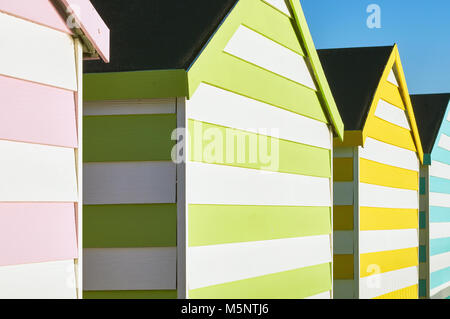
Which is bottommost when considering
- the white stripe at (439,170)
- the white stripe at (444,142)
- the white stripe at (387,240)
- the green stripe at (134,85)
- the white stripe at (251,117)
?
the white stripe at (387,240)

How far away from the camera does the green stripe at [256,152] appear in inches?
152

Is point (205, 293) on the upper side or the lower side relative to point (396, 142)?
lower

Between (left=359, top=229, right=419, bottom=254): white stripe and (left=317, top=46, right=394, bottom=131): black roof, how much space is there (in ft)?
3.81

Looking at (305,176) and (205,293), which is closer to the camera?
(205,293)

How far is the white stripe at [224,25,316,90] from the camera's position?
14.4ft

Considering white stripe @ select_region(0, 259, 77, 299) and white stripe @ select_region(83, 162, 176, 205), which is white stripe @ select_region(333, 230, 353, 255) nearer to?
white stripe @ select_region(83, 162, 176, 205)

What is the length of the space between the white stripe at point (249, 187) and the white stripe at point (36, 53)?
0.97m

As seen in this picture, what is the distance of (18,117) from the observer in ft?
9.09

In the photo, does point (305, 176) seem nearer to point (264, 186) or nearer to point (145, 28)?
point (264, 186)

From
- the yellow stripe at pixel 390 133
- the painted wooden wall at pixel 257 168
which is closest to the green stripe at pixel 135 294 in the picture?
the painted wooden wall at pixel 257 168

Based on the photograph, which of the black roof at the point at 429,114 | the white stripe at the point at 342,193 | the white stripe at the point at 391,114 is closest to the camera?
the white stripe at the point at 342,193

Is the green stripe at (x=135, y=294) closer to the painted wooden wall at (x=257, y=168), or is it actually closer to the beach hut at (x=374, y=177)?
the painted wooden wall at (x=257, y=168)

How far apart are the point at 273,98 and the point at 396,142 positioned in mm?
3090
